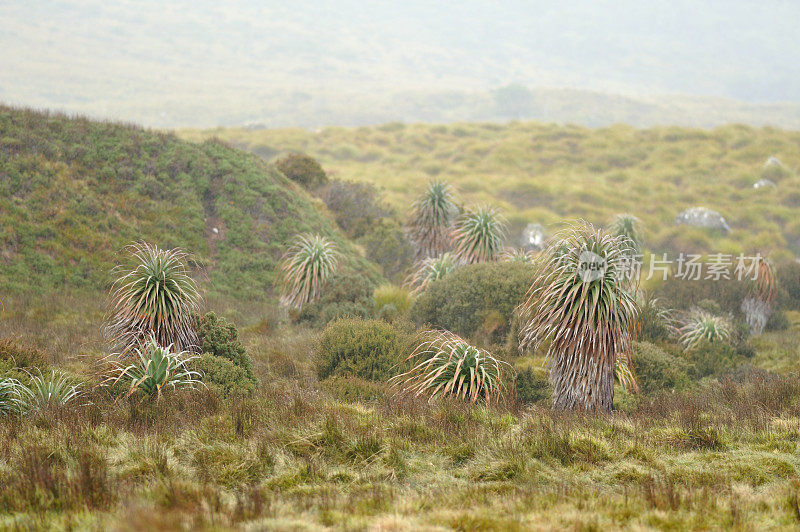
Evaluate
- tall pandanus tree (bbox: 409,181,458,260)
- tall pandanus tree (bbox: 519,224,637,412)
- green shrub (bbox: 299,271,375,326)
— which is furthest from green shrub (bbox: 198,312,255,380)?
tall pandanus tree (bbox: 409,181,458,260)

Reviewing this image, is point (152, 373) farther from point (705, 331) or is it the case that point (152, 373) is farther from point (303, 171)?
point (303, 171)

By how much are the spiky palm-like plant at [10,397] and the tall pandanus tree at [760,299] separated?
17464 mm

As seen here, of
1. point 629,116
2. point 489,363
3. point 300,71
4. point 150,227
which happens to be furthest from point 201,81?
point 489,363

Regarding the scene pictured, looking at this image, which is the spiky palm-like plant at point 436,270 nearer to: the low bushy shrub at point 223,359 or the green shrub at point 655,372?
the green shrub at point 655,372

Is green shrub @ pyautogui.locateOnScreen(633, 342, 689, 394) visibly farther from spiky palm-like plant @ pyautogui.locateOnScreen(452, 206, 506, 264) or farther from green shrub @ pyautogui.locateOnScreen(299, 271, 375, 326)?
green shrub @ pyautogui.locateOnScreen(299, 271, 375, 326)

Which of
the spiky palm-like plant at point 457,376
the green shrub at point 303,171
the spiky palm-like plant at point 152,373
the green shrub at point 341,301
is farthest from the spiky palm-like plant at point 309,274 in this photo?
the green shrub at point 303,171

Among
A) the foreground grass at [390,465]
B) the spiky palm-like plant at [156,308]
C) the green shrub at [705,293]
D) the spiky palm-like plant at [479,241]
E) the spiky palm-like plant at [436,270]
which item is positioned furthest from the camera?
the green shrub at [705,293]

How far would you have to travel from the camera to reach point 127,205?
1750 cm

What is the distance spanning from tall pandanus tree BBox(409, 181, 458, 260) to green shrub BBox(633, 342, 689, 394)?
7.87 m

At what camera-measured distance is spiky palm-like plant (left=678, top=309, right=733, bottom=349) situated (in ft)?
43.0

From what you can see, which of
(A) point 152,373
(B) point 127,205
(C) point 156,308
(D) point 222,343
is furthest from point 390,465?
(B) point 127,205

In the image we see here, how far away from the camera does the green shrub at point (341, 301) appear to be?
13.1 meters

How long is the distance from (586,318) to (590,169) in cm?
3473

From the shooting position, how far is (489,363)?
8672 millimetres
